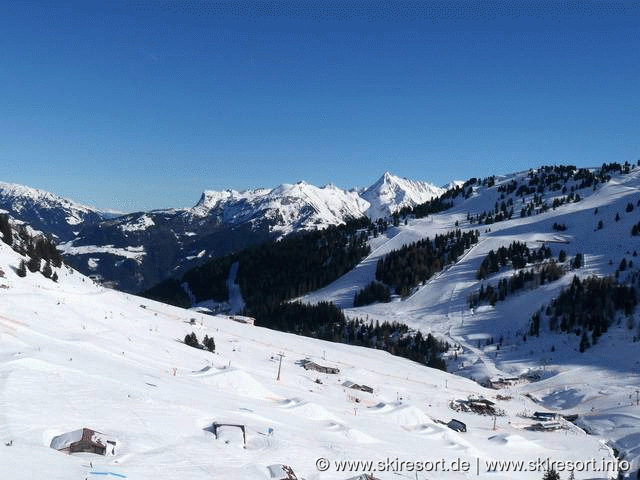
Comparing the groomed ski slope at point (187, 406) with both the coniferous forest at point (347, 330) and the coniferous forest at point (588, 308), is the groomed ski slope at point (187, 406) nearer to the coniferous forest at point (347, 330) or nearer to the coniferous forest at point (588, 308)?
the coniferous forest at point (347, 330)

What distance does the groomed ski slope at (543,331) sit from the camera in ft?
254

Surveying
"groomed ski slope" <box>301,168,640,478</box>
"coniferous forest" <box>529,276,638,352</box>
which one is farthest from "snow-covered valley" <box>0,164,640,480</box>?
"coniferous forest" <box>529,276,638,352</box>

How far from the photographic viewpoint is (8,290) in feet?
185

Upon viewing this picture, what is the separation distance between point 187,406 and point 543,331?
106558 mm

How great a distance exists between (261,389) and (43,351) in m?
16.6

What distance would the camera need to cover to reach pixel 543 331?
123125 millimetres

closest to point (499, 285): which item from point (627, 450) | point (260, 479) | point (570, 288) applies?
point (570, 288)

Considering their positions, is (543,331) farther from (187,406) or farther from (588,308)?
(187,406)

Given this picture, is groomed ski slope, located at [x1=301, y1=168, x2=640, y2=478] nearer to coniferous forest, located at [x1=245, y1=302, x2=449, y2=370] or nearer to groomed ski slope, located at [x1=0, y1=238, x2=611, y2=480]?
coniferous forest, located at [x1=245, y1=302, x2=449, y2=370]

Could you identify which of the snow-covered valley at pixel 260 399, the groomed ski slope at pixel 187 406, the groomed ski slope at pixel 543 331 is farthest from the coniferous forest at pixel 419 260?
the groomed ski slope at pixel 187 406

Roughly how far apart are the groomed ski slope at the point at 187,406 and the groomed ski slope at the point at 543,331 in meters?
8.83

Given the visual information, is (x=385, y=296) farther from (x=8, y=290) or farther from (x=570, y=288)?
(x=8, y=290)

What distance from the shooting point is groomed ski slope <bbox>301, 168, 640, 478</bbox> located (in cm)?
7738

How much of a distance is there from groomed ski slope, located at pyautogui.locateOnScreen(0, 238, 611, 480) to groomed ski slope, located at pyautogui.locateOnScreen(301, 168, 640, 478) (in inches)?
348
